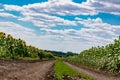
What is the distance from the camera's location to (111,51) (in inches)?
2512

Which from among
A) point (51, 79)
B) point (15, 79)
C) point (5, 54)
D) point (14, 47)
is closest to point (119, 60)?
point (5, 54)

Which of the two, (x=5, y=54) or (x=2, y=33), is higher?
(x=2, y=33)

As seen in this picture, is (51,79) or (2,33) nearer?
(51,79)

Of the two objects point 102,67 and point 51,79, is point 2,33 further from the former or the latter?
point 51,79

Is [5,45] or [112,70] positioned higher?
[5,45]

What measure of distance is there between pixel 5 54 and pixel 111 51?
21385 mm

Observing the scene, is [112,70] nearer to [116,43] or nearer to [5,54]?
[116,43]

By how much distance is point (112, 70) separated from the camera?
55.7m

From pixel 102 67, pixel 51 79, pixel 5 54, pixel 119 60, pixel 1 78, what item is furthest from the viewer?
pixel 102 67

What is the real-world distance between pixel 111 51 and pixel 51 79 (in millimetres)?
39401

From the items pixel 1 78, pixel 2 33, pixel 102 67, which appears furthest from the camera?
pixel 2 33

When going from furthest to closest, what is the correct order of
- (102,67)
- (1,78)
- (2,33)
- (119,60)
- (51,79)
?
1. (2,33)
2. (102,67)
3. (119,60)
4. (51,79)
5. (1,78)

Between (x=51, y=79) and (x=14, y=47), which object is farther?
(x=14, y=47)

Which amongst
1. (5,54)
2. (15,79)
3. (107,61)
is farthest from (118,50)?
(15,79)
